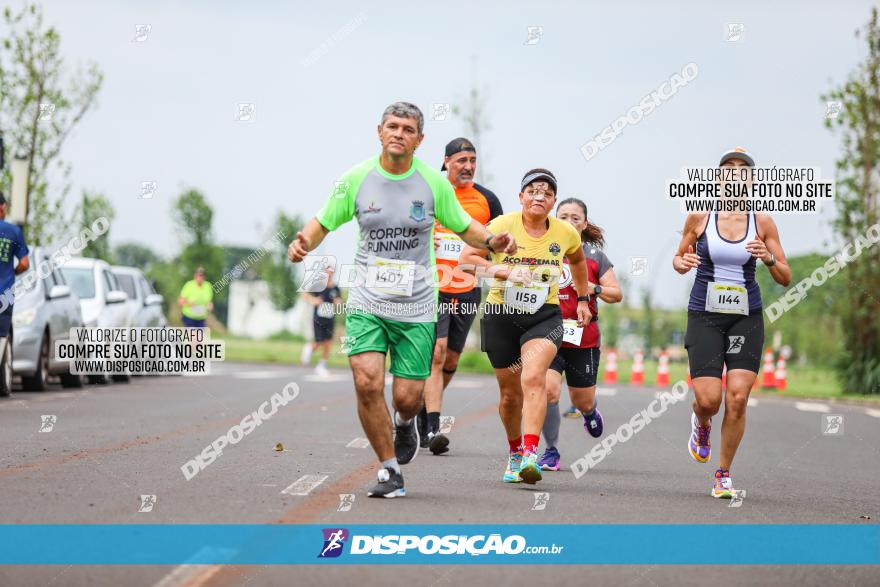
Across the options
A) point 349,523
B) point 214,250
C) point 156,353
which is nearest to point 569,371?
point 349,523

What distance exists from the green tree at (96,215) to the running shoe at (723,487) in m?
22.9

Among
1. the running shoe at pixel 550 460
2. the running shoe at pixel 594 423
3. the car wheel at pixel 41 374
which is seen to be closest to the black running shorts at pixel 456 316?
the running shoe at pixel 594 423

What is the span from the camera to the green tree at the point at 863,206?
30.2m

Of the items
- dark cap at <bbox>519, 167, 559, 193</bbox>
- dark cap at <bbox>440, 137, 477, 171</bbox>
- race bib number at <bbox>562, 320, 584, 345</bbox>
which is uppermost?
dark cap at <bbox>440, 137, 477, 171</bbox>

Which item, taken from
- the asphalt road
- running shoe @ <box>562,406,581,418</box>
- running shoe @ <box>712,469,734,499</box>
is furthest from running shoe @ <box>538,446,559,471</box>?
running shoe @ <box>562,406,581,418</box>

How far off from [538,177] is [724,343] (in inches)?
64.9

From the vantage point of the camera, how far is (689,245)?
9758mm

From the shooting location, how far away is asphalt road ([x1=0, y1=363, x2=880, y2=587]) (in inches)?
236

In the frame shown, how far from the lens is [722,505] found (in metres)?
8.70

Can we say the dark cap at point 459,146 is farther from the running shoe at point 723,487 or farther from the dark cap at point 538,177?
the running shoe at point 723,487

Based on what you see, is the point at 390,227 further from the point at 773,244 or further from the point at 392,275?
the point at 773,244

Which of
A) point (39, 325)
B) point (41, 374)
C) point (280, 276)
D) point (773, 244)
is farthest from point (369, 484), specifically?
point (280, 276)

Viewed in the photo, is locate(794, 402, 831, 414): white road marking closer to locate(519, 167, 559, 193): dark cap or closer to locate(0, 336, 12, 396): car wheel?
locate(0, 336, 12, 396): car wheel

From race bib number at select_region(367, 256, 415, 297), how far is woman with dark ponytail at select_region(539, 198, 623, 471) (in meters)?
2.74
